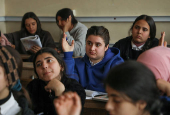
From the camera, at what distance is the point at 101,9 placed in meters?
3.99

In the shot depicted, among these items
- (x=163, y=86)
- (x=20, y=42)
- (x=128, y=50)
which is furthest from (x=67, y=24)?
(x=163, y=86)

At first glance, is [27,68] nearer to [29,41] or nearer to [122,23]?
[29,41]

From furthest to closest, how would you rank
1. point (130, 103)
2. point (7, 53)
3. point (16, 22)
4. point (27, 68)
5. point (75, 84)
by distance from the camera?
point (16, 22) → point (27, 68) → point (75, 84) → point (7, 53) → point (130, 103)

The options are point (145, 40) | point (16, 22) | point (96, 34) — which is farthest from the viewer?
point (16, 22)

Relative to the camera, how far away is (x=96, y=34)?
6.90ft

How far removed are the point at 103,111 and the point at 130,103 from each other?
2.68 feet

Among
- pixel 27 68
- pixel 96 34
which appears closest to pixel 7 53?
pixel 96 34

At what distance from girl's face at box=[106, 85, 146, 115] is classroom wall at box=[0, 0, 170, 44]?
309cm

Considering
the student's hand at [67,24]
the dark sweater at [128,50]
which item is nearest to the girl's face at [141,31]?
the dark sweater at [128,50]

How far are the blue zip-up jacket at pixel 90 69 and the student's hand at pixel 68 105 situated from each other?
1033 millimetres

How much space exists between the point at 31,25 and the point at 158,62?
2.90 metres

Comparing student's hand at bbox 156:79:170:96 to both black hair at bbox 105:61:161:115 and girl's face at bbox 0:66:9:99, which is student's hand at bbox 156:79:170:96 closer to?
black hair at bbox 105:61:161:115

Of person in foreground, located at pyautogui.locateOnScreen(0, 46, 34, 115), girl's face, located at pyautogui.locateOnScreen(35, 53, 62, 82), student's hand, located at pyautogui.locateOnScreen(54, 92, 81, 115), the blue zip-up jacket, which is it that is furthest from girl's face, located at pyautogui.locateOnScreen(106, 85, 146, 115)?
the blue zip-up jacket

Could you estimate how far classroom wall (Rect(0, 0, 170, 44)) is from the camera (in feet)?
12.1
